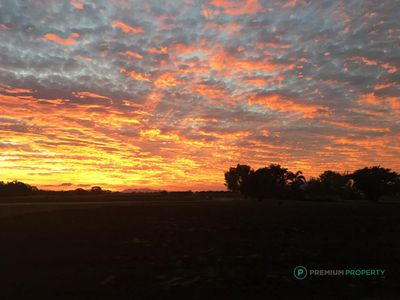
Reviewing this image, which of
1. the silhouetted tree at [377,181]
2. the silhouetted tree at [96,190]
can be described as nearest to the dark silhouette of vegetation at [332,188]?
the silhouetted tree at [377,181]

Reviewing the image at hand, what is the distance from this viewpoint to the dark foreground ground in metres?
11.1

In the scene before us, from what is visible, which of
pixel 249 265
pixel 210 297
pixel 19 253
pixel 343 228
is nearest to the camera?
pixel 210 297

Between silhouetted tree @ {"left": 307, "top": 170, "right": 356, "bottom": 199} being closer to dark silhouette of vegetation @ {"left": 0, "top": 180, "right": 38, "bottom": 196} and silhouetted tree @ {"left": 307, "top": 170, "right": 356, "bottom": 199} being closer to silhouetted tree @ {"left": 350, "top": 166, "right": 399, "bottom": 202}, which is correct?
silhouetted tree @ {"left": 350, "top": 166, "right": 399, "bottom": 202}

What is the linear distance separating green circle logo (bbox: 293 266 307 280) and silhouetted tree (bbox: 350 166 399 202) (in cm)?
7463

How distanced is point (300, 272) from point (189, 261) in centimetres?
452

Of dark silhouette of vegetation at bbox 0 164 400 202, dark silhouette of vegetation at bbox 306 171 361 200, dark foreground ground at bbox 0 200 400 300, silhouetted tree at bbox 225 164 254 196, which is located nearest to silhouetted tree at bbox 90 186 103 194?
dark silhouette of vegetation at bbox 0 164 400 202

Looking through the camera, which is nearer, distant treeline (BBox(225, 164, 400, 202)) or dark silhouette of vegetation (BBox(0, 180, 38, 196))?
distant treeline (BBox(225, 164, 400, 202))

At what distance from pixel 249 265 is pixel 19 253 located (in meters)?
10.5

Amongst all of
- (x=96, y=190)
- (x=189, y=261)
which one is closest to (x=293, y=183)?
(x=96, y=190)

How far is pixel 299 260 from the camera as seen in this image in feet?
49.4

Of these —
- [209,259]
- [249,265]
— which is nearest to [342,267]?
[249,265]

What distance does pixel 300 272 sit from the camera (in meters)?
13.1

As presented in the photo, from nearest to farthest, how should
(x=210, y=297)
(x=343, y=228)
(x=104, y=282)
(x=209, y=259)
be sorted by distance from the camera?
1. (x=210, y=297)
2. (x=104, y=282)
3. (x=209, y=259)
4. (x=343, y=228)

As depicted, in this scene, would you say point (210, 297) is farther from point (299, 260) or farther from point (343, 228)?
point (343, 228)
